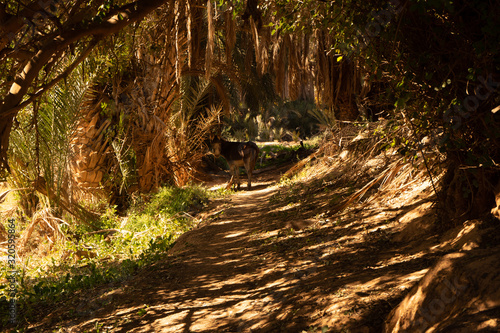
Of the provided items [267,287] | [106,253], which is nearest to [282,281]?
[267,287]

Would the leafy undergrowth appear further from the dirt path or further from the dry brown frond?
the dirt path

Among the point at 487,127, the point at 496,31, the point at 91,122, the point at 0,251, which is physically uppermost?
the point at 91,122

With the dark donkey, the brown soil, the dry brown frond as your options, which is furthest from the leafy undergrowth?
the dark donkey

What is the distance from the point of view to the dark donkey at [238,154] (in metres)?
12.8

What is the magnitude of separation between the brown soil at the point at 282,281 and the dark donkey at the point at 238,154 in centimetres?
616

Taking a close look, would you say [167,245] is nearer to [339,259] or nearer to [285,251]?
[285,251]

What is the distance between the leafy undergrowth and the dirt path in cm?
39

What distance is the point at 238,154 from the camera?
12.9m

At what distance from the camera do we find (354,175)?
25.5 feet

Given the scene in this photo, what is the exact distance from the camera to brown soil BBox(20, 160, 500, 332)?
3.16 meters

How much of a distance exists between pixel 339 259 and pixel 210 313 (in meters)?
1.38

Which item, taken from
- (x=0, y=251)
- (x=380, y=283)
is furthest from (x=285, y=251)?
(x=0, y=251)

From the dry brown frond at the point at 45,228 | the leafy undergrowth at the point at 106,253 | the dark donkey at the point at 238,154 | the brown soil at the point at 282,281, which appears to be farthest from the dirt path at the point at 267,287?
the dark donkey at the point at 238,154

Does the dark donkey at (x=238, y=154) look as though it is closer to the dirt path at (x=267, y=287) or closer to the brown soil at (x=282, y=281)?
the brown soil at (x=282, y=281)
